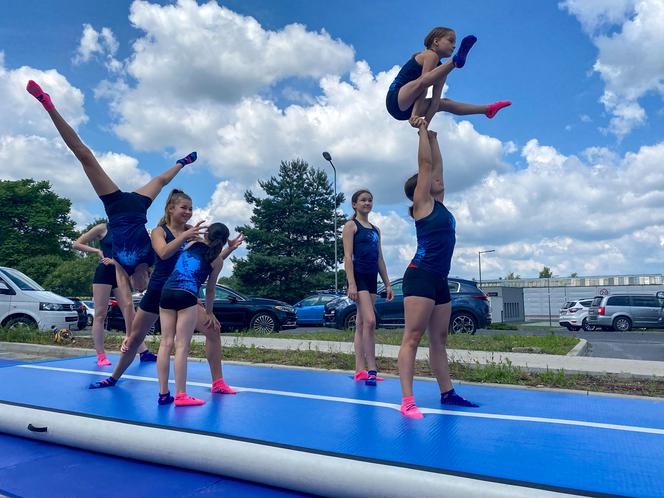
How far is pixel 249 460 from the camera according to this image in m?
2.75

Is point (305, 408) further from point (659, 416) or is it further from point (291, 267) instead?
point (291, 267)

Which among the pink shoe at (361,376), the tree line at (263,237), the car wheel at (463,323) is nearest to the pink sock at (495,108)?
the pink shoe at (361,376)

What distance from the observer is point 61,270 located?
43.1 metres

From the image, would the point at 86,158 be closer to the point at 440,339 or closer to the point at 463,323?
the point at 440,339

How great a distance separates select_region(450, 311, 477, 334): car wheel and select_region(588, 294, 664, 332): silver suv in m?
10.2

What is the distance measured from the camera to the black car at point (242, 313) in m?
13.4

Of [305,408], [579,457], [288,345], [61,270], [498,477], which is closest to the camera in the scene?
[498,477]

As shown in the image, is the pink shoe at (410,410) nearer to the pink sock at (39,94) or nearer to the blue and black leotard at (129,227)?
the blue and black leotard at (129,227)

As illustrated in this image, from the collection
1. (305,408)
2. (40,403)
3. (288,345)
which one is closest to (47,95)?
(40,403)

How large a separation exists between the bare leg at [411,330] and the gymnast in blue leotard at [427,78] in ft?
4.45

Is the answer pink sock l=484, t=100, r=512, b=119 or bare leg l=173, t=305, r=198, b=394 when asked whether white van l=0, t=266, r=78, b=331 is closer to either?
bare leg l=173, t=305, r=198, b=394

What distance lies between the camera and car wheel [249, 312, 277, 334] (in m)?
13.6

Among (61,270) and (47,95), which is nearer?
(47,95)

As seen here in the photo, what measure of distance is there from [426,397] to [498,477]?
213 cm
